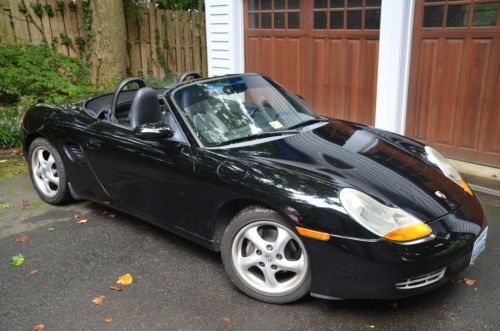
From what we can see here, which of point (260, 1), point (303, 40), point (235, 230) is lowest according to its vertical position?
point (235, 230)

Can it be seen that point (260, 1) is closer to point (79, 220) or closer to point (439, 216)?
point (79, 220)

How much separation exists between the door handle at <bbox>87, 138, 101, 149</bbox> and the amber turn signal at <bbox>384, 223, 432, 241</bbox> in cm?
258

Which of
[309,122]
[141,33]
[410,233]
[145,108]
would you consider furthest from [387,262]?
[141,33]

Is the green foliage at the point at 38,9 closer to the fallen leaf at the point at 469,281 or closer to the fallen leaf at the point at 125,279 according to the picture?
the fallen leaf at the point at 125,279

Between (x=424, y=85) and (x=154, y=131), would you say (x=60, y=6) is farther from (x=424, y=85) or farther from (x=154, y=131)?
(x=154, y=131)

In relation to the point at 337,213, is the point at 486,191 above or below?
below

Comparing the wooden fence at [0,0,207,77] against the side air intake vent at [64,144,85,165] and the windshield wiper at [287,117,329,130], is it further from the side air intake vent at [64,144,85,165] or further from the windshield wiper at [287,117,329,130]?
the windshield wiper at [287,117,329,130]

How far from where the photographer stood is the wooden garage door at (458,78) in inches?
224

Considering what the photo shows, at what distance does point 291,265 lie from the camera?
9.61ft

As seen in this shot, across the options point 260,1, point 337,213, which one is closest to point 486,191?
point 337,213

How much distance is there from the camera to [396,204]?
2.77 meters

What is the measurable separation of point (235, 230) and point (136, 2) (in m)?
9.04

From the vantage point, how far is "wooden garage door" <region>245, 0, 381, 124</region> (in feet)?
Answer: 22.9

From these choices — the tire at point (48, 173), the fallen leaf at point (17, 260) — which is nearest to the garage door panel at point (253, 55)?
the tire at point (48, 173)
